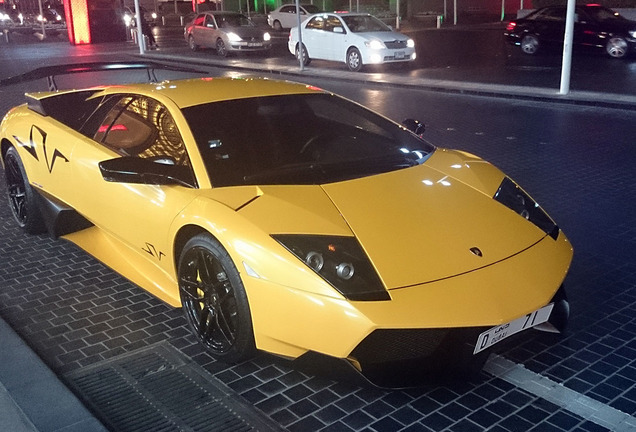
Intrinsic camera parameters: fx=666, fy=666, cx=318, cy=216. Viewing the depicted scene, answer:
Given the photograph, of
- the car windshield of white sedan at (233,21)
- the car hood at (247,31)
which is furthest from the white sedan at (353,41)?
the car windshield of white sedan at (233,21)

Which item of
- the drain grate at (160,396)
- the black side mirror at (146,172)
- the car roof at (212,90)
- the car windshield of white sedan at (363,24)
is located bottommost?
the drain grate at (160,396)

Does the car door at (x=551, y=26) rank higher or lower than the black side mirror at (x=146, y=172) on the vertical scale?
higher

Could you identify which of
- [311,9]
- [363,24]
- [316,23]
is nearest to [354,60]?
[363,24]

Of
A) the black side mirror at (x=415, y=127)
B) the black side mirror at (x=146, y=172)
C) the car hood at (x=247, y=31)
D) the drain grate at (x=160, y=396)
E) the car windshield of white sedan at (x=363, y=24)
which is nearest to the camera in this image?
the drain grate at (x=160, y=396)

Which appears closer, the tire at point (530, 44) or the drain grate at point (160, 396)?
the drain grate at point (160, 396)

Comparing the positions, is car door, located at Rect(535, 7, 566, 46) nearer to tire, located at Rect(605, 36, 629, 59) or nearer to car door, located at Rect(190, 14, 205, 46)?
tire, located at Rect(605, 36, 629, 59)

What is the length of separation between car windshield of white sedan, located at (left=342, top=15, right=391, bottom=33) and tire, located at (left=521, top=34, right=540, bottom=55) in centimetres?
436

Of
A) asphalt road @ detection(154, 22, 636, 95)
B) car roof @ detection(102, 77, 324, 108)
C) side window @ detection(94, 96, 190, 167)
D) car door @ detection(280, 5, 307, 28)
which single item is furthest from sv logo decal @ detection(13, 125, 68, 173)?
car door @ detection(280, 5, 307, 28)

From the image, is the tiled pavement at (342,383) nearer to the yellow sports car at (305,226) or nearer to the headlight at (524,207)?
the yellow sports car at (305,226)

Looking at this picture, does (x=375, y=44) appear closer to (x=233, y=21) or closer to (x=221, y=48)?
(x=221, y=48)

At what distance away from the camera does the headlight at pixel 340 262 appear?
300 cm

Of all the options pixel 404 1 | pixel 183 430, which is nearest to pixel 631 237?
pixel 183 430

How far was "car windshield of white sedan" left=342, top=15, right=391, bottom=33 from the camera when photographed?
18078mm

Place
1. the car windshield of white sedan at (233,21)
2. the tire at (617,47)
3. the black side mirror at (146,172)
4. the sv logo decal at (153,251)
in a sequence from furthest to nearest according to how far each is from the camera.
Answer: the car windshield of white sedan at (233,21), the tire at (617,47), the sv logo decal at (153,251), the black side mirror at (146,172)
